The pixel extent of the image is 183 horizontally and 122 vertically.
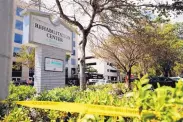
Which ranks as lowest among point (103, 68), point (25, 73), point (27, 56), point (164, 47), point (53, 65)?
point (53, 65)

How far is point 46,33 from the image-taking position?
11.3 m

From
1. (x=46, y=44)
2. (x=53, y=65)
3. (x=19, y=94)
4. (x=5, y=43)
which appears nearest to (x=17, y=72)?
(x=53, y=65)

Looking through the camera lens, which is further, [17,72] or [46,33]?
[17,72]

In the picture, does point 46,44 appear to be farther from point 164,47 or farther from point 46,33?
point 164,47

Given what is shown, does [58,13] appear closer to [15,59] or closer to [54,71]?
[54,71]

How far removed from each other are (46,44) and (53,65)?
1.19 meters

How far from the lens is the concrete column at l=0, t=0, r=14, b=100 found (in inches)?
151

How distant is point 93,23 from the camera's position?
14.9 meters

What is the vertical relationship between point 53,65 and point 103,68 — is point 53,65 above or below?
below

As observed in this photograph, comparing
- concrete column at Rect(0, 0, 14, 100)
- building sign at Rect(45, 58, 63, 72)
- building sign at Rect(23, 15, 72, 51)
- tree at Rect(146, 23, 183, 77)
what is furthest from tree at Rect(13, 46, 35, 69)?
concrete column at Rect(0, 0, 14, 100)

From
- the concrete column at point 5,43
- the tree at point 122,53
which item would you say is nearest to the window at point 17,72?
the tree at point 122,53

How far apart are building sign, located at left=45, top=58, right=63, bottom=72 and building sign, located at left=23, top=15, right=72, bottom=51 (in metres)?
0.74

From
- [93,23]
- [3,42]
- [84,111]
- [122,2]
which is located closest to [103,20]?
[93,23]

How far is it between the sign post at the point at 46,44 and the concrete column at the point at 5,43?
6136mm
